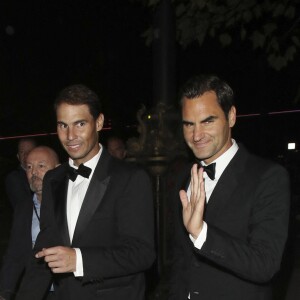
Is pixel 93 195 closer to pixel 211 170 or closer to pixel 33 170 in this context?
pixel 211 170

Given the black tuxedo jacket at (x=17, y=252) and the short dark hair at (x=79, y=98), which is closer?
the short dark hair at (x=79, y=98)

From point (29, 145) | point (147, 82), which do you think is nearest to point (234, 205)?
point (29, 145)

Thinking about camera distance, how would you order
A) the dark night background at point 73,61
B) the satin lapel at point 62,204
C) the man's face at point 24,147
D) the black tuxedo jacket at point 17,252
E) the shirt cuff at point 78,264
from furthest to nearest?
the dark night background at point 73,61
the man's face at point 24,147
the black tuxedo jacket at point 17,252
the satin lapel at point 62,204
the shirt cuff at point 78,264

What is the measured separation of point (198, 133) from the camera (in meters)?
2.71

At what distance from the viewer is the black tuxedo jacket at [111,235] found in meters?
2.76

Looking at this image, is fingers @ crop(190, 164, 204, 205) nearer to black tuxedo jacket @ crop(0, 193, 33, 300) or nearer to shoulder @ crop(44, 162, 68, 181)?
shoulder @ crop(44, 162, 68, 181)

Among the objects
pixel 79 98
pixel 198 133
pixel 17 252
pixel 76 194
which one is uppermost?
pixel 79 98

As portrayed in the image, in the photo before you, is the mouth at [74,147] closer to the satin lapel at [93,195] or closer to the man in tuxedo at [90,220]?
the man in tuxedo at [90,220]

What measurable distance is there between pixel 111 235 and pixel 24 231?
1.19 metres

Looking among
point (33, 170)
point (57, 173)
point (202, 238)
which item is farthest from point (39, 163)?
point (202, 238)

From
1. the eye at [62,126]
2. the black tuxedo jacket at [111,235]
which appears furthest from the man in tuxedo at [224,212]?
the eye at [62,126]

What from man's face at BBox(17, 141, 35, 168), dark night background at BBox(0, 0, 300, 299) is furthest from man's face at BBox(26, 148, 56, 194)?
dark night background at BBox(0, 0, 300, 299)

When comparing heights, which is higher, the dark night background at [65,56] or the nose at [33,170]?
the dark night background at [65,56]

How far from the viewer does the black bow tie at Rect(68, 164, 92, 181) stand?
3.09 m
